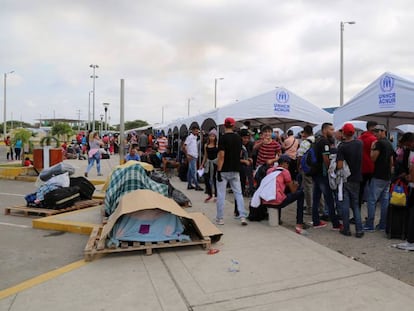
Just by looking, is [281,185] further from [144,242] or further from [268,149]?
[144,242]

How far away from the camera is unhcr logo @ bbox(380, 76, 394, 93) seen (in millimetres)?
7241

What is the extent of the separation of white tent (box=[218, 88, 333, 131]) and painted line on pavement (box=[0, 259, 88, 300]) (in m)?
7.20

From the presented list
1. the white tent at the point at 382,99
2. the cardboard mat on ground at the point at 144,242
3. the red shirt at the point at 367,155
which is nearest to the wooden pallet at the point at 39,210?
the cardboard mat on ground at the point at 144,242

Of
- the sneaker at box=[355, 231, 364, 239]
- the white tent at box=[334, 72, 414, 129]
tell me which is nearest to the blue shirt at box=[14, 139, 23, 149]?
Answer: the white tent at box=[334, 72, 414, 129]

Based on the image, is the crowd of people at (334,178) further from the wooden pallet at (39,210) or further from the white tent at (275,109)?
the white tent at (275,109)

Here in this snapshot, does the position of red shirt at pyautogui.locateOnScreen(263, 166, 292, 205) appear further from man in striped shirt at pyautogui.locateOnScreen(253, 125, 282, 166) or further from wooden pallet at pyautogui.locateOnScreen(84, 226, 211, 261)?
wooden pallet at pyautogui.locateOnScreen(84, 226, 211, 261)

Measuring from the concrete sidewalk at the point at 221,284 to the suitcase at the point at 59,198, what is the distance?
3309 mm

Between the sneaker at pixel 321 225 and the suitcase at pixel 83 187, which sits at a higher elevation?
the suitcase at pixel 83 187

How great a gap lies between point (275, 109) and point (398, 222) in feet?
20.8

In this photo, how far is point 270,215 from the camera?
252 inches

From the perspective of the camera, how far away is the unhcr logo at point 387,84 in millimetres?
7241

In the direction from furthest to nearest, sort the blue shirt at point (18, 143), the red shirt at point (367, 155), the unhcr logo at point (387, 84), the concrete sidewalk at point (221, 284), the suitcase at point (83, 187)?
the blue shirt at point (18, 143)
the suitcase at point (83, 187)
the unhcr logo at point (387, 84)
the red shirt at point (367, 155)
the concrete sidewalk at point (221, 284)

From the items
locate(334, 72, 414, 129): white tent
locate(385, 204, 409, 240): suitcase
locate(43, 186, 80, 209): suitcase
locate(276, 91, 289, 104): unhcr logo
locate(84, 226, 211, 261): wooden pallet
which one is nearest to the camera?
locate(84, 226, 211, 261): wooden pallet

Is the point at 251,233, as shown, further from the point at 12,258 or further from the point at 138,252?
the point at 12,258
